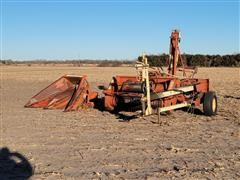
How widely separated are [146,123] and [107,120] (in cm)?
130

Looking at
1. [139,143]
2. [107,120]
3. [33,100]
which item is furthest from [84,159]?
[33,100]

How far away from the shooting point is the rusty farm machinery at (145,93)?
41.7 feet

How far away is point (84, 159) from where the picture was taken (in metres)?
7.99


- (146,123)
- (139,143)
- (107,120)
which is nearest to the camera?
(139,143)

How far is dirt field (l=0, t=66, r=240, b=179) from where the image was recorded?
713 centimetres

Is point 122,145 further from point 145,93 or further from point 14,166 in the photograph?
point 145,93

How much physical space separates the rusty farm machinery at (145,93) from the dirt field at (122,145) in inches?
15.9

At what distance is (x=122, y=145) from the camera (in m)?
9.29

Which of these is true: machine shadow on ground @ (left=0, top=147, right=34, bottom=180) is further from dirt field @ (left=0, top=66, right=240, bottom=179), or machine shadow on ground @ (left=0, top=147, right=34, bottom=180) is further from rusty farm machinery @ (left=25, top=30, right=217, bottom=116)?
rusty farm machinery @ (left=25, top=30, right=217, bottom=116)

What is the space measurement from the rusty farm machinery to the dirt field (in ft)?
1.32

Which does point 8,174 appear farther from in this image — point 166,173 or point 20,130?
point 20,130

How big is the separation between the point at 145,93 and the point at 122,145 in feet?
11.5

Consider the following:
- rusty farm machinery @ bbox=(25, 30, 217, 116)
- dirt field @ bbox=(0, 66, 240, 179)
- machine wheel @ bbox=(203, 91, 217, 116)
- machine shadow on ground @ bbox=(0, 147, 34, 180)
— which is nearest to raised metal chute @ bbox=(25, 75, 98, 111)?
rusty farm machinery @ bbox=(25, 30, 217, 116)

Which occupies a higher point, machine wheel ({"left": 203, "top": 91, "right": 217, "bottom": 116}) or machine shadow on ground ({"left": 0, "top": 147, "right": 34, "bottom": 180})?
machine wheel ({"left": 203, "top": 91, "right": 217, "bottom": 116})
